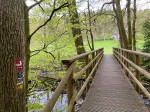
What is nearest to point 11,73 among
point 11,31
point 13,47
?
point 13,47

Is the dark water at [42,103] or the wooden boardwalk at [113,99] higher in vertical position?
the wooden boardwalk at [113,99]

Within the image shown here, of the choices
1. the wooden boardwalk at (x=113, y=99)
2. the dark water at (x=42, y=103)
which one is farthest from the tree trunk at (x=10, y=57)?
the dark water at (x=42, y=103)

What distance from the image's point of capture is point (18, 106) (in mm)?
2906

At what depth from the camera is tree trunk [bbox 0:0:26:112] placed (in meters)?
2.75

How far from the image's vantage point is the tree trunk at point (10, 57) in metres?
2.75

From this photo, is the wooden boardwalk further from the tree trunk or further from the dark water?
the dark water

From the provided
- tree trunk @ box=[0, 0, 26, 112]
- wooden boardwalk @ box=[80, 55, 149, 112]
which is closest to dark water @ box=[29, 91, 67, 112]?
wooden boardwalk @ box=[80, 55, 149, 112]

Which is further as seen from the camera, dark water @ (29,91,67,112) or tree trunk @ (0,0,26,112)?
dark water @ (29,91,67,112)

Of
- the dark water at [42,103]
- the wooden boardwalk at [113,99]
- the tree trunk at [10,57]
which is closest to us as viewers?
the tree trunk at [10,57]

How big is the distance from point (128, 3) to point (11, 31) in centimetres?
1430

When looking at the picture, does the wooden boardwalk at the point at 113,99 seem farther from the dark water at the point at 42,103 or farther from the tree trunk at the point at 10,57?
the dark water at the point at 42,103

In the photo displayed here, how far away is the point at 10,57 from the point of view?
2773 mm

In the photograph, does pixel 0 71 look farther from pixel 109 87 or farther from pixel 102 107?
pixel 109 87

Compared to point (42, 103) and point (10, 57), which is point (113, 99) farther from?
point (42, 103)
